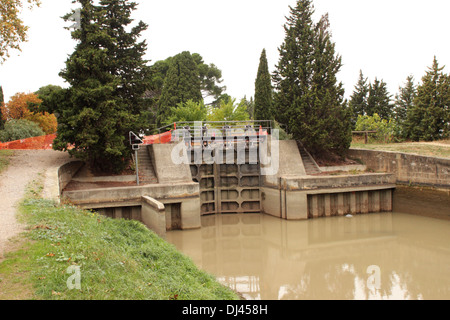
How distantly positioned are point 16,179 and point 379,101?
1544 inches

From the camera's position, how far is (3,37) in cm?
1486

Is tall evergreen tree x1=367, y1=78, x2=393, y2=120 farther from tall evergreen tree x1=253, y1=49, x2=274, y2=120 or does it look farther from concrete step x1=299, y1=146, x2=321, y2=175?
concrete step x1=299, y1=146, x2=321, y2=175

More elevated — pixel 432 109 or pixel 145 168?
pixel 432 109

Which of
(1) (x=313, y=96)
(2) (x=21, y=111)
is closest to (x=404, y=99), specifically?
(1) (x=313, y=96)

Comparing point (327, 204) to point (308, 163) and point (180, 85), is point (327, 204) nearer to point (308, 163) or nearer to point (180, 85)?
point (308, 163)

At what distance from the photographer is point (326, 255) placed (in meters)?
13.1

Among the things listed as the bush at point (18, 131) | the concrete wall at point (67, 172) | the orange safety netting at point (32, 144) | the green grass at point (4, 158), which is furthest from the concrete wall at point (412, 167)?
the bush at point (18, 131)

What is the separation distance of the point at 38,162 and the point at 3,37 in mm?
5621

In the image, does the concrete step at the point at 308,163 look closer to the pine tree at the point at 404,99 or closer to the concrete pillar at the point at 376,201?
the concrete pillar at the point at 376,201

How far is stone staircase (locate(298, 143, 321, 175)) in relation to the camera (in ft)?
66.2

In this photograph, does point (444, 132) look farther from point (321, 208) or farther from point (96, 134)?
point (96, 134)
